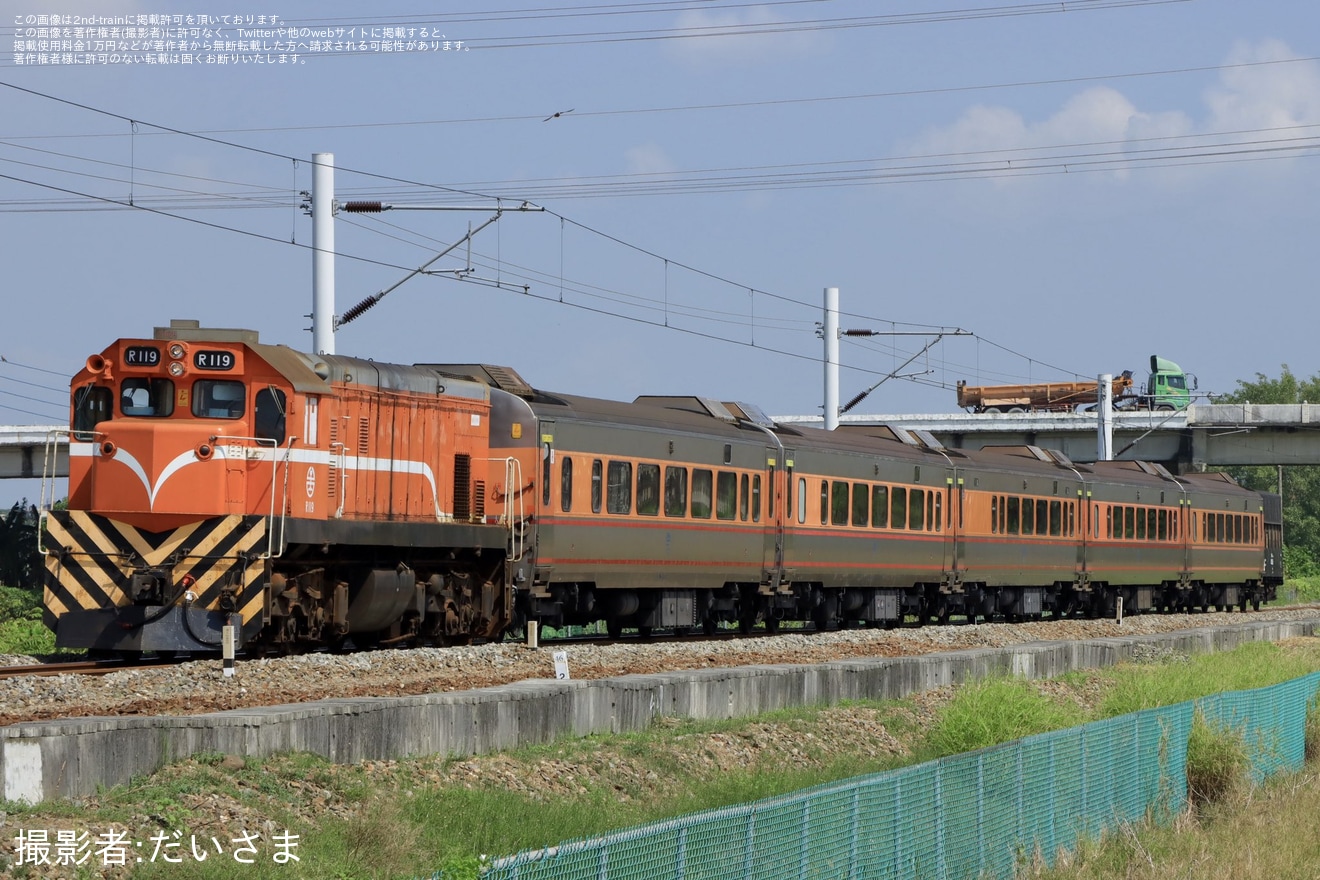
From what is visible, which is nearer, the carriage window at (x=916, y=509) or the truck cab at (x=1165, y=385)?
the carriage window at (x=916, y=509)

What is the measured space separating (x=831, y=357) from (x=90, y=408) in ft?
78.8

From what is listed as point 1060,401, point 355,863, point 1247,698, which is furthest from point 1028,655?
point 1060,401

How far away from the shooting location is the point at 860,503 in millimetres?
37062

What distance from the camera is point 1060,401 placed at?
299ft

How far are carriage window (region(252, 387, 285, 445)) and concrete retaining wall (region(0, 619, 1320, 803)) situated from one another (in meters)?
5.87

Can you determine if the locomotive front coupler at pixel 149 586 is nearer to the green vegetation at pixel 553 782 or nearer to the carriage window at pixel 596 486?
the green vegetation at pixel 553 782

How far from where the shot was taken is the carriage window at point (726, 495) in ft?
104

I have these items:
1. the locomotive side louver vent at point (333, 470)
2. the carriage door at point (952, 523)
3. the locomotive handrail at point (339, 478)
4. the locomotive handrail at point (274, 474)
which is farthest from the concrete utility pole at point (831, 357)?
the locomotive handrail at point (274, 474)

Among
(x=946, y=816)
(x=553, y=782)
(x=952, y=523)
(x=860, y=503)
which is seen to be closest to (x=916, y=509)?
(x=952, y=523)

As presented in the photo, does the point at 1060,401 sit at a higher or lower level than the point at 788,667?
higher

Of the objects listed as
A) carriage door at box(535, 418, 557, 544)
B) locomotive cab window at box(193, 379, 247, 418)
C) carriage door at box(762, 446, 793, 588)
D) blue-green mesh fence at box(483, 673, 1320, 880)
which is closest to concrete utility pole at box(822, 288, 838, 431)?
carriage door at box(762, 446, 793, 588)

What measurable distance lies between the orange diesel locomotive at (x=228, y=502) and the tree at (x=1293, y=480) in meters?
117

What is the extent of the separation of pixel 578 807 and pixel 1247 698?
33.1 feet

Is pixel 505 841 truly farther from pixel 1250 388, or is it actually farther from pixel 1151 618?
pixel 1250 388
